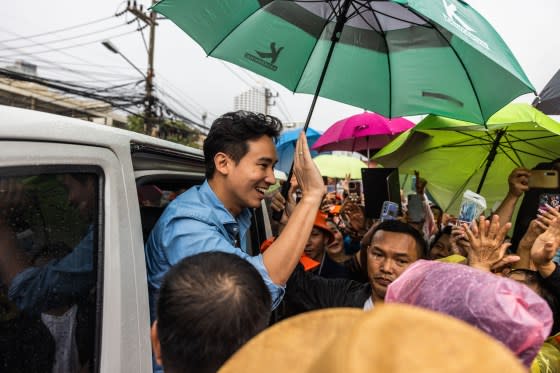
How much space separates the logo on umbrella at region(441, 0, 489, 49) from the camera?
166 cm

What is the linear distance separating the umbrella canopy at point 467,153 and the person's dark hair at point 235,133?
176cm

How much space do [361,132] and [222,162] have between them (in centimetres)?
379

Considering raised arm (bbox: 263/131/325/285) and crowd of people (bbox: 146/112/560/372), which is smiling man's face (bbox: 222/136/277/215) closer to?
crowd of people (bbox: 146/112/560/372)

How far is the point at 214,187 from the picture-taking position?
176 cm

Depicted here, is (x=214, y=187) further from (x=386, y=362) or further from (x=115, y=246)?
(x=386, y=362)

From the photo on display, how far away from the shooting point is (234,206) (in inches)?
69.8

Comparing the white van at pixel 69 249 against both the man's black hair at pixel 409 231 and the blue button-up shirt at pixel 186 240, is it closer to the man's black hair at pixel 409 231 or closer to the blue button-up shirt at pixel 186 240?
the blue button-up shirt at pixel 186 240

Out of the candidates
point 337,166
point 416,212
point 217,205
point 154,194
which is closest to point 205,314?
point 217,205

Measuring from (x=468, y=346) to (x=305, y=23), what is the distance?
2.53 metres

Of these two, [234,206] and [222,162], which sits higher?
[222,162]

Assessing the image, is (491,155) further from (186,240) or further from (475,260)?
(186,240)

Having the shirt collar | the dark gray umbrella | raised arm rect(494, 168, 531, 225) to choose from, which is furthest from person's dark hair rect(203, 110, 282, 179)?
the dark gray umbrella

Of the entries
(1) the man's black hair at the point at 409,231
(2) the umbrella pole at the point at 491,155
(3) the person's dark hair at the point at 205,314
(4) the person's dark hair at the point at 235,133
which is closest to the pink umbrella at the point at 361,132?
(2) the umbrella pole at the point at 491,155

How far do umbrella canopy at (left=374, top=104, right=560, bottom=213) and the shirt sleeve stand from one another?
2.22 metres
